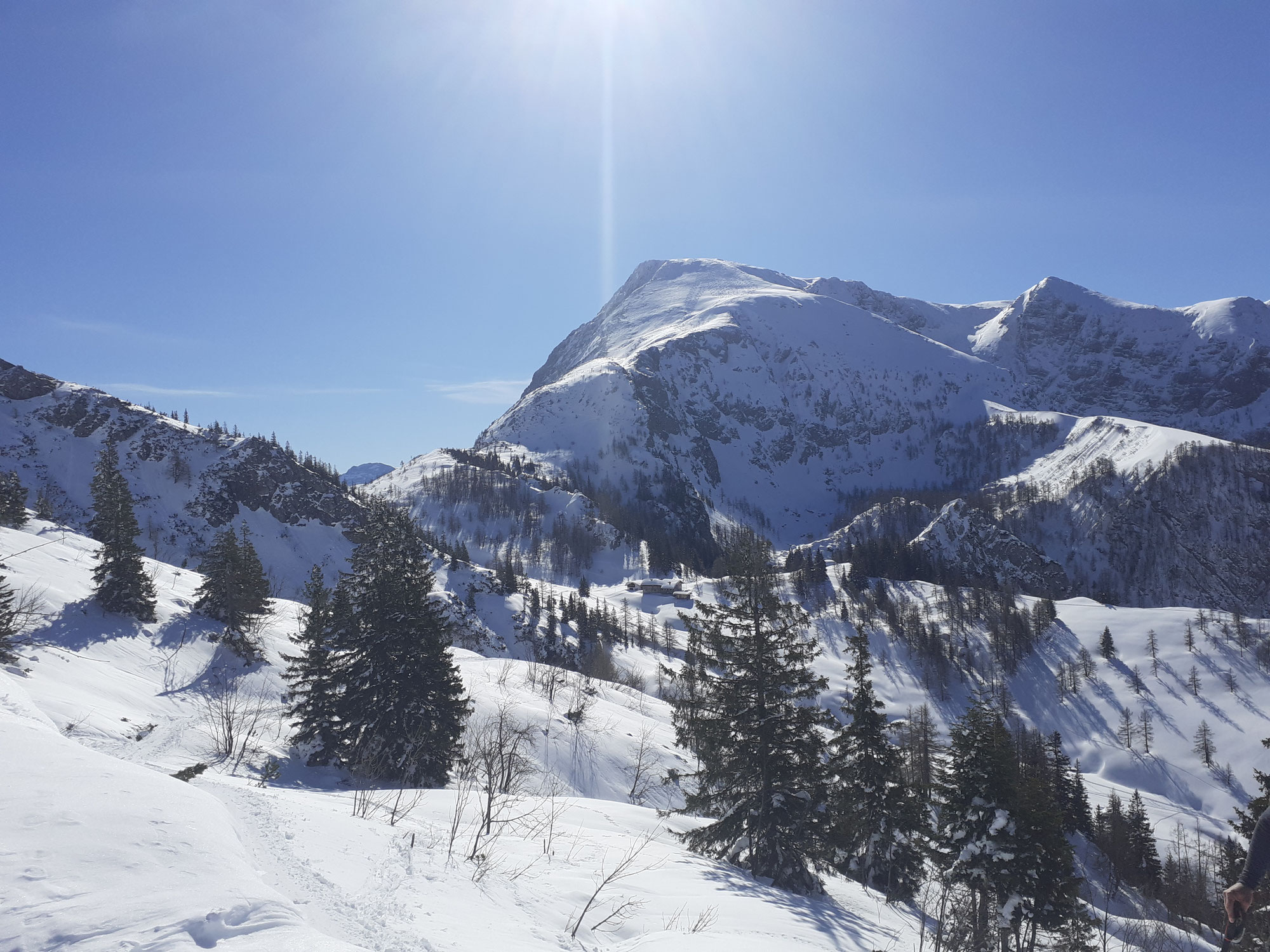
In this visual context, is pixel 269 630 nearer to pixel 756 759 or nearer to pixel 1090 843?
pixel 756 759

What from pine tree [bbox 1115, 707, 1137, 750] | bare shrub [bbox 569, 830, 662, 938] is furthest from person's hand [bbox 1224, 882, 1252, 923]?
pine tree [bbox 1115, 707, 1137, 750]

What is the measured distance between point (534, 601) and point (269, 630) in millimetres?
61038

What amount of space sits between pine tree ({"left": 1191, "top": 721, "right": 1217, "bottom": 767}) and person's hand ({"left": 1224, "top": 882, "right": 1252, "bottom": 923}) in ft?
360

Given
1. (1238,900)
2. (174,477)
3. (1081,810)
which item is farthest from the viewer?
(174,477)

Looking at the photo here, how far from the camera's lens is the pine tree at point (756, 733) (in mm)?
16328

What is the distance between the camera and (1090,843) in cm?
5647

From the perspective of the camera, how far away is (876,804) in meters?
21.1

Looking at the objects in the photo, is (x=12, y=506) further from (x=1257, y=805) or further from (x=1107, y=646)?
(x=1107, y=646)

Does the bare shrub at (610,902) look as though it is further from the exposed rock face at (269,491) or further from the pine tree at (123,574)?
the exposed rock face at (269,491)

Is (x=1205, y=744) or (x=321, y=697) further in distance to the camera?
(x=1205, y=744)

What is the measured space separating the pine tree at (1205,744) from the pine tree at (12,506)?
444 feet

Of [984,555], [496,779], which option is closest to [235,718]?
[496,779]

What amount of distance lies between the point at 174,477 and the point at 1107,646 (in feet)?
571

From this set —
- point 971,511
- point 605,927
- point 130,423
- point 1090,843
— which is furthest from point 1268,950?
point 971,511
